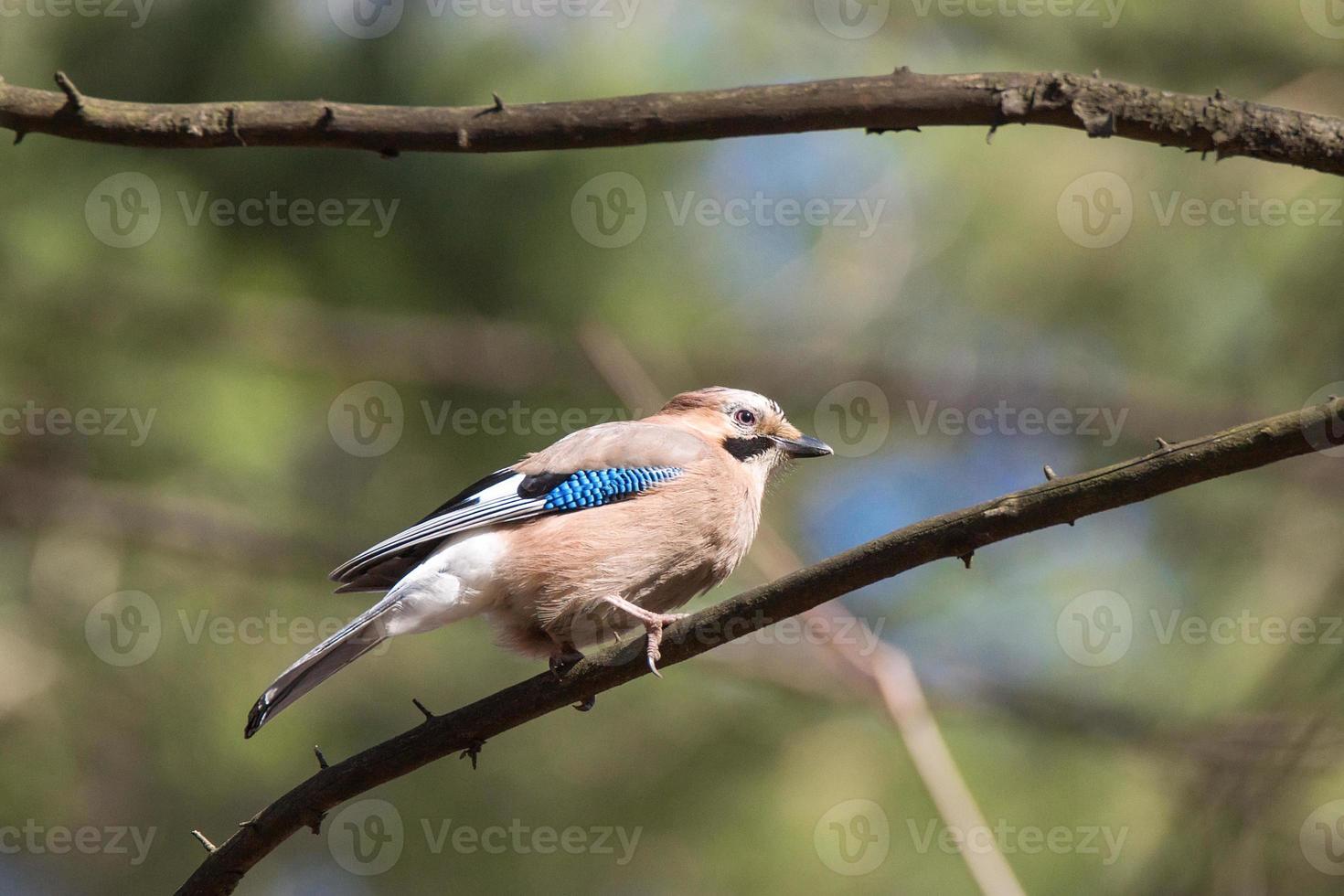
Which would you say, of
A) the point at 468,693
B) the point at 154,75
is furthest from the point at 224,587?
the point at 154,75

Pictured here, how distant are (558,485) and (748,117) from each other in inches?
70.7

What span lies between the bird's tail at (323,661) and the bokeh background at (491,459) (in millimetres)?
1948

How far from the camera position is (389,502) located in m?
6.58

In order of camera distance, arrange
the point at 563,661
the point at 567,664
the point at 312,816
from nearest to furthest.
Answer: the point at 312,816 < the point at 567,664 < the point at 563,661

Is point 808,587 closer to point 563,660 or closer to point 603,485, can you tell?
point 563,660

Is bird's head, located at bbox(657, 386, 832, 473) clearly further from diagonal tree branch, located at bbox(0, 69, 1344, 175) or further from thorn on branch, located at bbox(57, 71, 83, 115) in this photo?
thorn on branch, located at bbox(57, 71, 83, 115)

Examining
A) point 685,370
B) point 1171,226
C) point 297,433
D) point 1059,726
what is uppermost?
point 1171,226

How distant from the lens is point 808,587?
3.10 meters

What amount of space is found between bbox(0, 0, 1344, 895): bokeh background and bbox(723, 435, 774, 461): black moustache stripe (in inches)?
21.6

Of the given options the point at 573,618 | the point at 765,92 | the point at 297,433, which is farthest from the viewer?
the point at 297,433

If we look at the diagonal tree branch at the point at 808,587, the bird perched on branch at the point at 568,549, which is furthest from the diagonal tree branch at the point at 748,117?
the bird perched on branch at the point at 568,549

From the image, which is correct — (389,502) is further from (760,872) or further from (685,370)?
(760,872)

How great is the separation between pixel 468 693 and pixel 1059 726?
293cm

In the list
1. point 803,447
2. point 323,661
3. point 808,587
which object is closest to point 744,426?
point 803,447
